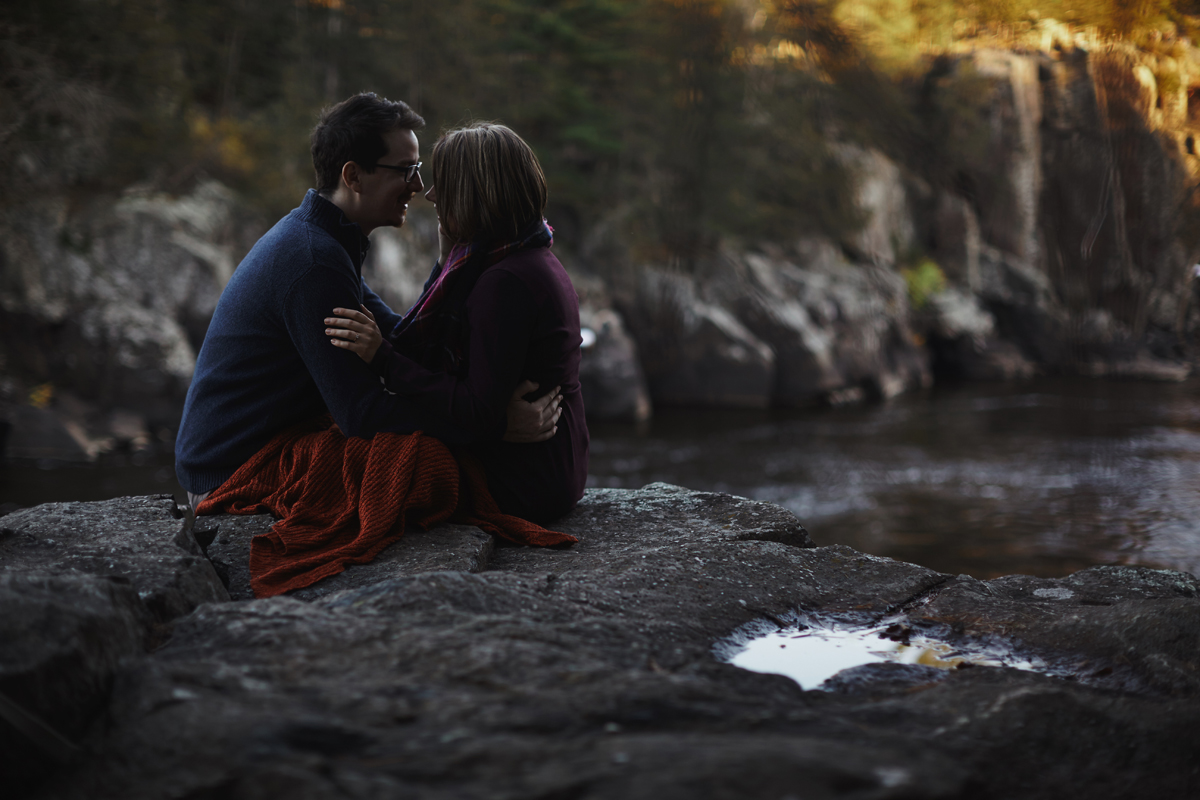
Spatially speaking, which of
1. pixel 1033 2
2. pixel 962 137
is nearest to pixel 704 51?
pixel 962 137

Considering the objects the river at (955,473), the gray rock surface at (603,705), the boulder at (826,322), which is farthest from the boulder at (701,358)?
the gray rock surface at (603,705)

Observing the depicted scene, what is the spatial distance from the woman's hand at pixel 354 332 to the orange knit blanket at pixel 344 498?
10.9 inches

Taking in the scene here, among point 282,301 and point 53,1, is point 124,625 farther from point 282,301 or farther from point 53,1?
point 53,1

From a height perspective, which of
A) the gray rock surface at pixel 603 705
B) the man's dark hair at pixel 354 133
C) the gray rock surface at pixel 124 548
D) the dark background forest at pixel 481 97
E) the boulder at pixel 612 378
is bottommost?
the boulder at pixel 612 378

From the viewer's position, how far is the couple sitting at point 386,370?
8.59 ft

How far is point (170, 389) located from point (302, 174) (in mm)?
6112

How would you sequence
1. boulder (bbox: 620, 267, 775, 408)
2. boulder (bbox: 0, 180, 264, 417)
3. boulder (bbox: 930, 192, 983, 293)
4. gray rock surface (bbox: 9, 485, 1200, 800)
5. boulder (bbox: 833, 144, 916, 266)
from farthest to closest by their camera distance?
boulder (bbox: 930, 192, 983, 293), boulder (bbox: 833, 144, 916, 266), boulder (bbox: 620, 267, 775, 408), boulder (bbox: 0, 180, 264, 417), gray rock surface (bbox: 9, 485, 1200, 800)

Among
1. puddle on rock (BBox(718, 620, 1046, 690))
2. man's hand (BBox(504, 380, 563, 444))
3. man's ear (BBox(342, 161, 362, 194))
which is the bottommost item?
puddle on rock (BBox(718, 620, 1046, 690))

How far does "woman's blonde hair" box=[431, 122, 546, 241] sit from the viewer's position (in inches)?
102

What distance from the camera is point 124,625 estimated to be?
5.17 feet

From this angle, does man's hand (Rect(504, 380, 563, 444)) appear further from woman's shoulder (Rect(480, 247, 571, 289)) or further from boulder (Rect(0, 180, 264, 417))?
boulder (Rect(0, 180, 264, 417))

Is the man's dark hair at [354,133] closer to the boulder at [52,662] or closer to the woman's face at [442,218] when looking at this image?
the woman's face at [442,218]

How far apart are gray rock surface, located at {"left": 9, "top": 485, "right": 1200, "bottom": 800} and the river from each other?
770 centimetres

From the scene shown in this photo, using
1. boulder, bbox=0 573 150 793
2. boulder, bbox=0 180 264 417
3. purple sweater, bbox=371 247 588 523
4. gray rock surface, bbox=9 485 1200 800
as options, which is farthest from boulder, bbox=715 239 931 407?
boulder, bbox=0 573 150 793
